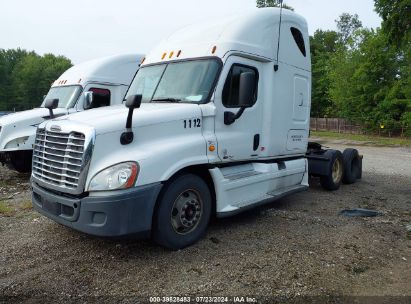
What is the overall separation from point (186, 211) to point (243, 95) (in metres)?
1.77

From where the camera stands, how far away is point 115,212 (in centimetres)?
416

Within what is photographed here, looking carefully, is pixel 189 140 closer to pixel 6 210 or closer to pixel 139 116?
pixel 139 116

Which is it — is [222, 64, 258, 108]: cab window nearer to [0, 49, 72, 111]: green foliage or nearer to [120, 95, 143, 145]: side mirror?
[120, 95, 143, 145]: side mirror

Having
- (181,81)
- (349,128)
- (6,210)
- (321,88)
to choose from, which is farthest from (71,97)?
(321,88)

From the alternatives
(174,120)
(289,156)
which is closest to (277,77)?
(289,156)

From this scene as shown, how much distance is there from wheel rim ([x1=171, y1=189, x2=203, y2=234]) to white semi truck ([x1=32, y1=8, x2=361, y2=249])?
0.01 metres

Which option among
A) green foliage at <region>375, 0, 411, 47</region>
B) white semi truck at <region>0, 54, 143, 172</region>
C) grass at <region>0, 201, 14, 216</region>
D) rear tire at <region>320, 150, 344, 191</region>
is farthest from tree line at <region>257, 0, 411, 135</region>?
grass at <region>0, 201, 14, 216</region>

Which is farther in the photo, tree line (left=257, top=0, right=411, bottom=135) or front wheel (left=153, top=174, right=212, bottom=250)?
tree line (left=257, top=0, right=411, bottom=135)


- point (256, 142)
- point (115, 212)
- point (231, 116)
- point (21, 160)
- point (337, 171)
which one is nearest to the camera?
point (115, 212)

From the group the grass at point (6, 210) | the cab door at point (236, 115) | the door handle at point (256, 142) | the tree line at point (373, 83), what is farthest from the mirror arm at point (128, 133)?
the tree line at point (373, 83)

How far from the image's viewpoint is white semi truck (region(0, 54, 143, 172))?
9.37m

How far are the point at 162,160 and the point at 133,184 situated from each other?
1.56ft

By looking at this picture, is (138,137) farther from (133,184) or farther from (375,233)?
(375,233)

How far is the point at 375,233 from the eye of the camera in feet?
18.6
